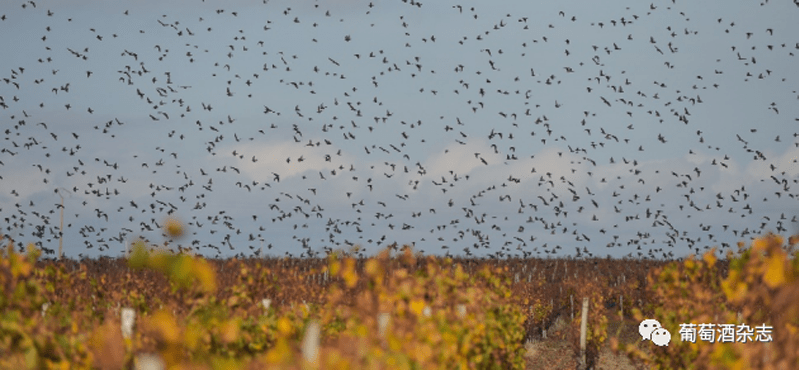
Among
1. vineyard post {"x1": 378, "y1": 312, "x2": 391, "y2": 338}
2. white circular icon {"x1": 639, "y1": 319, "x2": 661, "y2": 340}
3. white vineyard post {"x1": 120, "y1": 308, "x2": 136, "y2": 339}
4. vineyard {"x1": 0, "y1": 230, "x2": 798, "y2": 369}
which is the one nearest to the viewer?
vineyard {"x1": 0, "y1": 230, "x2": 798, "y2": 369}

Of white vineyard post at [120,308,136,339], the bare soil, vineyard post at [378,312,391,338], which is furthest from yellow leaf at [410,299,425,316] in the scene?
the bare soil

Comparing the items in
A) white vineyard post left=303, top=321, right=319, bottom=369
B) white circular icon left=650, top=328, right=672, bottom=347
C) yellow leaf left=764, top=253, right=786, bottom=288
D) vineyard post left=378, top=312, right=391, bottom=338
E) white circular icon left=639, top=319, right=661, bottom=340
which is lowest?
white vineyard post left=303, top=321, right=319, bottom=369

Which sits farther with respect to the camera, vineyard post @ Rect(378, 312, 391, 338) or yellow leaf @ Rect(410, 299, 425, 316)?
yellow leaf @ Rect(410, 299, 425, 316)

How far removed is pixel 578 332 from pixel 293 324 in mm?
15917

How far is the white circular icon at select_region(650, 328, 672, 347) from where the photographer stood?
9312 millimetres

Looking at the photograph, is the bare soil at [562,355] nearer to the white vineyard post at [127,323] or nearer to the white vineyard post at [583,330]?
the white vineyard post at [583,330]

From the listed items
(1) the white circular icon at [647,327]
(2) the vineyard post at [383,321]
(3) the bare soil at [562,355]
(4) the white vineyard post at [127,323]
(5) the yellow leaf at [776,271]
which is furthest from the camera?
(3) the bare soil at [562,355]

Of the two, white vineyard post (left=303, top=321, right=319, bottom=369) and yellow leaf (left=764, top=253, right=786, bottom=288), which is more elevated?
yellow leaf (left=764, top=253, right=786, bottom=288)

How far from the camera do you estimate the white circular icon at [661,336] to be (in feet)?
30.6

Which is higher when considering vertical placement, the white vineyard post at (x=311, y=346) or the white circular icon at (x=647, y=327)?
the white circular icon at (x=647, y=327)

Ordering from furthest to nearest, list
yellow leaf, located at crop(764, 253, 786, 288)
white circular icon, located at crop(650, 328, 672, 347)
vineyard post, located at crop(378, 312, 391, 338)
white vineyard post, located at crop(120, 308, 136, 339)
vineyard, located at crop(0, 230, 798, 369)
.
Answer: white circular icon, located at crop(650, 328, 672, 347)
white vineyard post, located at crop(120, 308, 136, 339)
vineyard post, located at crop(378, 312, 391, 338)
yellow leaf, located at crop(764, 253, 786, 288)
vineyard, located at crop(0, 230, 798, 369)

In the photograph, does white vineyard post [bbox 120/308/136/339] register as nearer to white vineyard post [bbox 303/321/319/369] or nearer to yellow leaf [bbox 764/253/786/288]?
white vineyard post [bbox 303/321/319/369]

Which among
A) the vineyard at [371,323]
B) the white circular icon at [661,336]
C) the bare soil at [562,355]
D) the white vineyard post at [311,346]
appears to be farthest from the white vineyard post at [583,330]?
the white vineyard post at [311,346]

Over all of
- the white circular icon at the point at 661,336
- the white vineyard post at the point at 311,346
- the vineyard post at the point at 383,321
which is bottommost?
the white vineyard post at the point at 311,346
